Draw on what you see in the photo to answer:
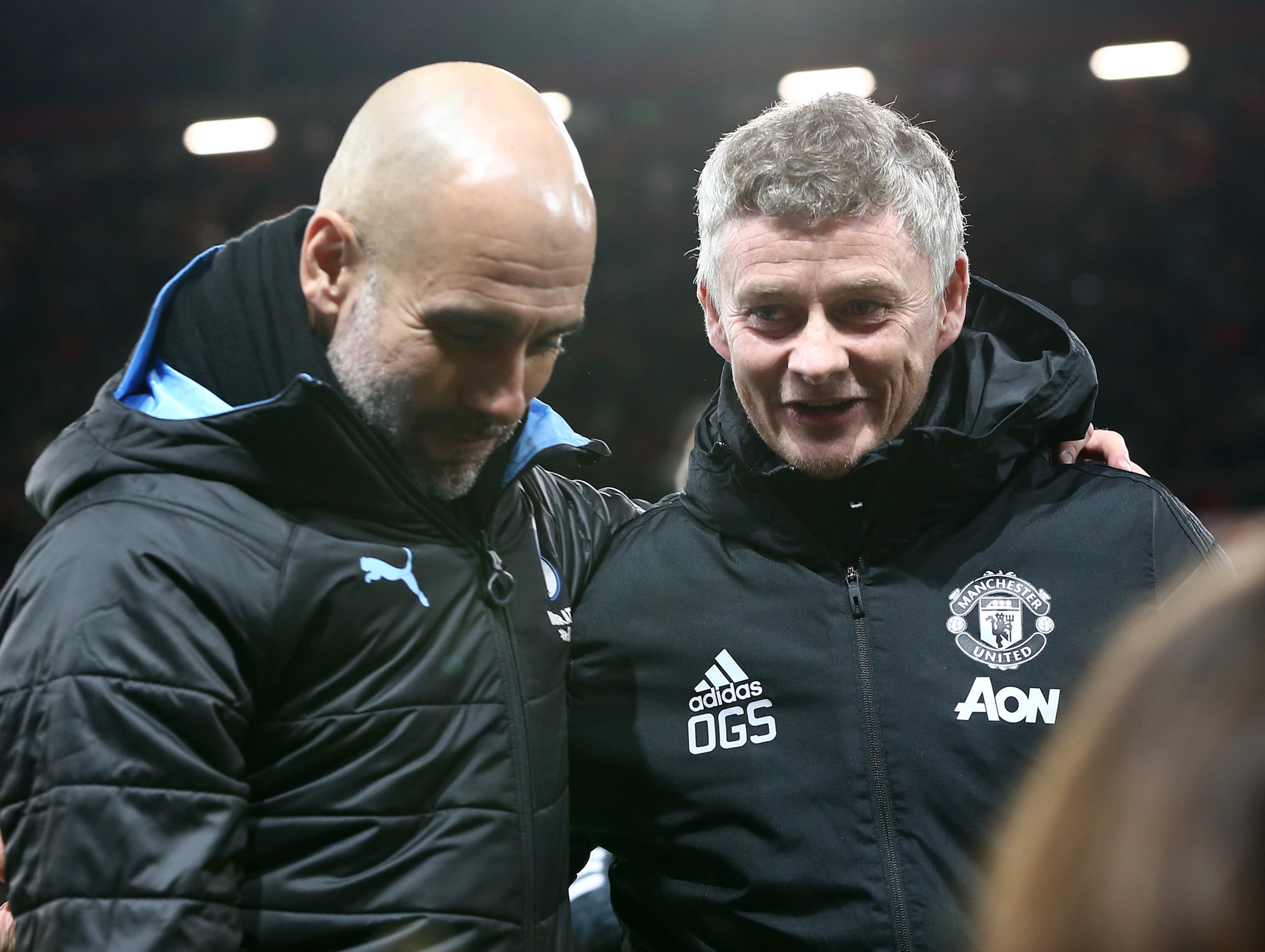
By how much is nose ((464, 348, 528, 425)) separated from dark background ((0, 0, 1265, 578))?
6.78 metres

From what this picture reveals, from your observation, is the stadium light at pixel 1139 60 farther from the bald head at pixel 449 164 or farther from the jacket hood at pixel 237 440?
the jacket hood at pixel 237 440

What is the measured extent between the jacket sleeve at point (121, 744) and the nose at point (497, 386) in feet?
1.22

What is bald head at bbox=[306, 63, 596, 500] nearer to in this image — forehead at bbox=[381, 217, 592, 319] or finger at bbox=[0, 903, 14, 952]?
forehead at bbox=[381, 217, 592, 319]

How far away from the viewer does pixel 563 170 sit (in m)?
1.47

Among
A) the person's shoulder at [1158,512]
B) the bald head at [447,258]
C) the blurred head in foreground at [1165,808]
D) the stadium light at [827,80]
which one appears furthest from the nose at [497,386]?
the stadium light at [827,80]

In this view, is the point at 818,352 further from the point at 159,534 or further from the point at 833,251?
the point at 159,534

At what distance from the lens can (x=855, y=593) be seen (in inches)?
66.1

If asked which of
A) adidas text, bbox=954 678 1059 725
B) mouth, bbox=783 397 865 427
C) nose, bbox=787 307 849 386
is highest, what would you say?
nose, bbox=787 307 849 386

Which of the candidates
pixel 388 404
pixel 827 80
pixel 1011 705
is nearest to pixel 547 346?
pixel 388 404

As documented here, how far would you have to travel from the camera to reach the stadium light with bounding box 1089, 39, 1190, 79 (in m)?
9.06

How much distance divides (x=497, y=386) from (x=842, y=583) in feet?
1.91

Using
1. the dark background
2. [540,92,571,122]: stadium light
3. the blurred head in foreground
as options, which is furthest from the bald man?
[540,92,571,122]: stadium light

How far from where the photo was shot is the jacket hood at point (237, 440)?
1.36 m

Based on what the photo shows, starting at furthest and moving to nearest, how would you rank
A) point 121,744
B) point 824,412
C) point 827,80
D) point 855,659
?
point 827,80 → point 824,412 → point 855,659 → point 121,744
